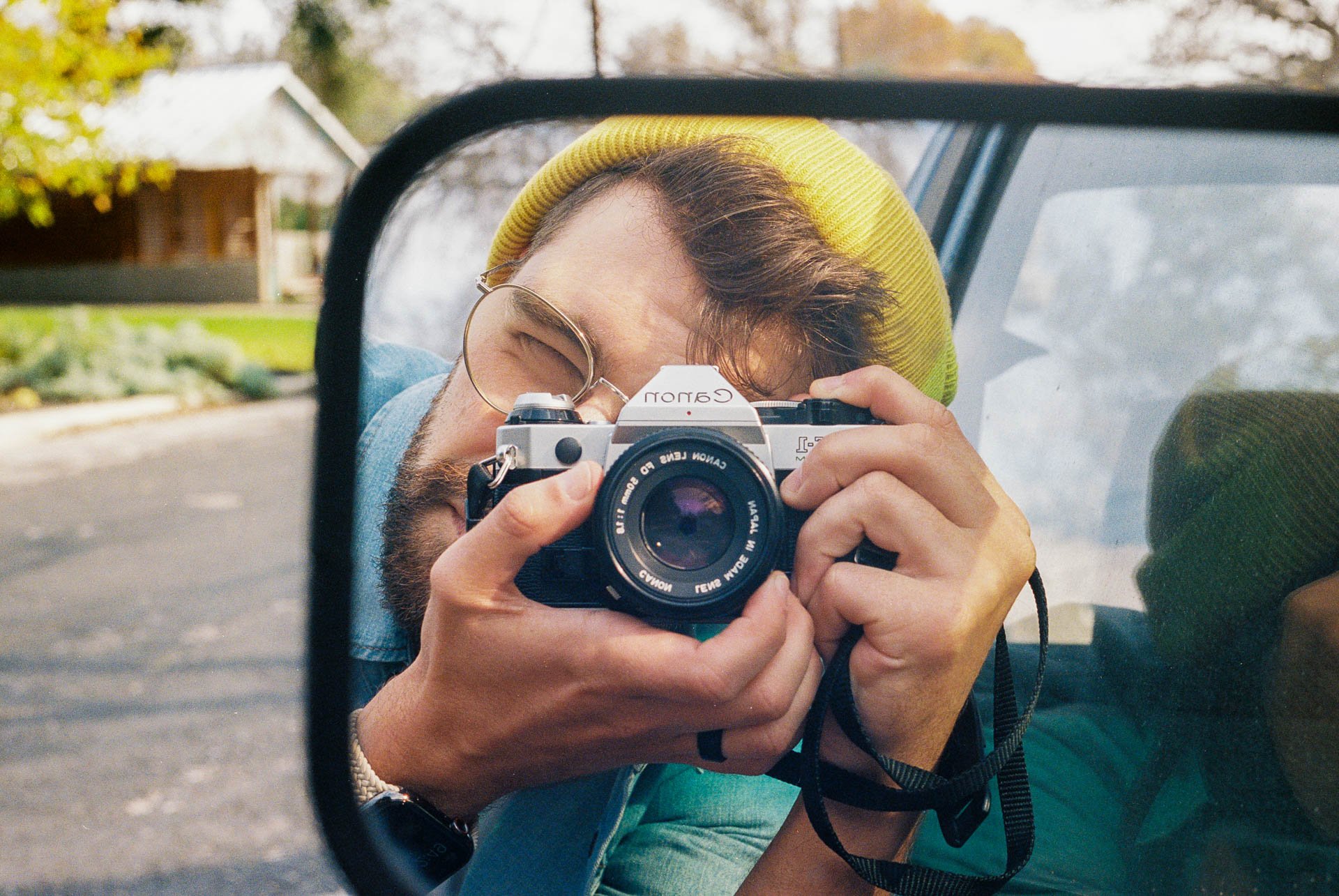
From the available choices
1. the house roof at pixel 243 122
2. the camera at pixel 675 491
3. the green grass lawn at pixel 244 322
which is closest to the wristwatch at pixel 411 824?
the camera at pixel 675 491

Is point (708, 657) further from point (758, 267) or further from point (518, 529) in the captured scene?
point (758, 267)

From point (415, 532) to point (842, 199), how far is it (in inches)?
25.1

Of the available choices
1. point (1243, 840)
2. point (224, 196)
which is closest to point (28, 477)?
point (1243, 840)

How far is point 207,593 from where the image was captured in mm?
6344

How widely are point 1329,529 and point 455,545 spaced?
79cm

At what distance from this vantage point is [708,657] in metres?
1.04

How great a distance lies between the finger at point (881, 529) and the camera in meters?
1.10

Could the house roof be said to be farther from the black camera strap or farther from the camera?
the black camera strap

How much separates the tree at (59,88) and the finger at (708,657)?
1252 cm

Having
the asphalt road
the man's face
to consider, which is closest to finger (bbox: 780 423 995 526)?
the man's face

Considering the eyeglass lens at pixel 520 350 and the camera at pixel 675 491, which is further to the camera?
the eyeglass lens at pixel 520 350

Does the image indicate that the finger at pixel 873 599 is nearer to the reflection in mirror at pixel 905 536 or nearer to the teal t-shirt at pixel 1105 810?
the reflection in mirror at pixel 905 536

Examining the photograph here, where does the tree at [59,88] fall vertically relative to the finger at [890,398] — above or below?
below

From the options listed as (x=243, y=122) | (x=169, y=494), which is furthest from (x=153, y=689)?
(x=243, y=122)
